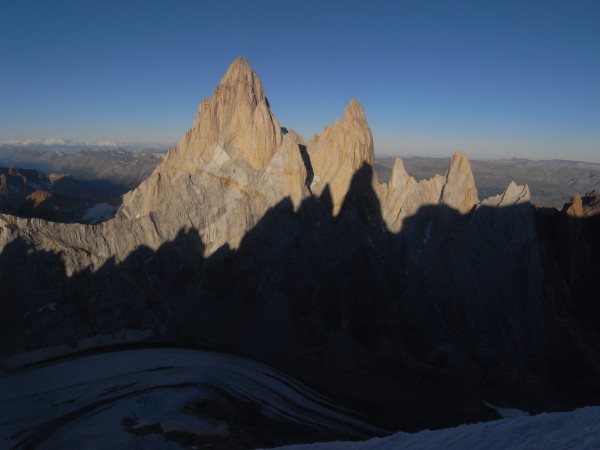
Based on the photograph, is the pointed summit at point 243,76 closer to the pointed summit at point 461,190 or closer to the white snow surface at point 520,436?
the pointed summit at point 461,190

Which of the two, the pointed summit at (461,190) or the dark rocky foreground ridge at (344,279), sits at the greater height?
the pointed summit at (461,190)

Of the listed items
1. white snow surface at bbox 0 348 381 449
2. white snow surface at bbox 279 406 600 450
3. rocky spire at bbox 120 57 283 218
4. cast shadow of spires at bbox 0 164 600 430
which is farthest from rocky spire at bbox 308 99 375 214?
white snow surface at bbox 279 406 600 450

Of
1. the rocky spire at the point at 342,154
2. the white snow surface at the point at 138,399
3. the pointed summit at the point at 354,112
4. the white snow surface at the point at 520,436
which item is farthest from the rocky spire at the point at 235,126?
the white snow surface at the point at 520,436

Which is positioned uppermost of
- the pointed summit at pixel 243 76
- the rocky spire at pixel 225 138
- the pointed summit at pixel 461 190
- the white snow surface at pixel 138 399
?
the pointed summit at pixel 243 76

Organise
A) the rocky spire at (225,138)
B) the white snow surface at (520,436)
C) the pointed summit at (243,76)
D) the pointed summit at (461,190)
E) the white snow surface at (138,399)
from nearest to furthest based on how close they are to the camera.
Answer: the white snow surface at (520,436) < the white snow surface at (138,399) < the pointed summit at (461,190) < the rocky spire at (225,138) < the pointed summit at (243,76)

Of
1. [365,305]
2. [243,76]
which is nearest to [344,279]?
[365,305]

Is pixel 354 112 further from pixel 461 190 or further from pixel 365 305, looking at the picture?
pixel 365 305
